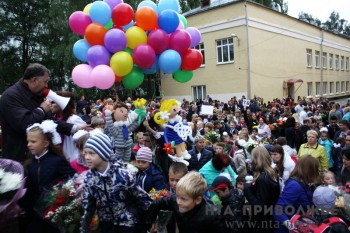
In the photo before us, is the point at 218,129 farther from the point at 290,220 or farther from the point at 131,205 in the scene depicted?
the point at 131,205

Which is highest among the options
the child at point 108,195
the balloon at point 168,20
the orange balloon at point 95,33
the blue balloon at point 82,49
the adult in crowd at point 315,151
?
the balloon at point 168,20

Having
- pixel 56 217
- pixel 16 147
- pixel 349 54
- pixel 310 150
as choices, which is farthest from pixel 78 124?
pixel 349 54

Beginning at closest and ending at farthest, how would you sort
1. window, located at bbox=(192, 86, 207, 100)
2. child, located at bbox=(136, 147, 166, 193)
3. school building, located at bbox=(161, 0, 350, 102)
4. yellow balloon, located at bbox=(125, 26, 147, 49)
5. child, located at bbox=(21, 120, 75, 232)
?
child, located at bbox=(21, 120, 75, 232), child, located at bbox=(136, 147, 166, 193), yellow balloon, located at bbox=(125, 26, 147, 49), school building, located at bbox=(161, 0, 350, 102), window, located at bbox=(192, 86, 207, 100)

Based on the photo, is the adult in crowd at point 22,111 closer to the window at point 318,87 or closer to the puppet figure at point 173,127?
the puppet figure at point 173,127

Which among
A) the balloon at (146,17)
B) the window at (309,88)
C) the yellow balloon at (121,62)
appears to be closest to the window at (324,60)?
the window at (309,88)

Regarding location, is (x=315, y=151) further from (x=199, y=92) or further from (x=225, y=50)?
(x=199, y=92)

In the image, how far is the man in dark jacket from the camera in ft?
17.9

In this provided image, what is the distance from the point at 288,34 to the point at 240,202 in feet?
87.5

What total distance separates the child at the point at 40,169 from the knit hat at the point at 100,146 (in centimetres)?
47

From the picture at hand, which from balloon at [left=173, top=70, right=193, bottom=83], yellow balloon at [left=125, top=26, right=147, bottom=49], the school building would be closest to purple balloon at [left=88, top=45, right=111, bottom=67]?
yellow balloon at [left=125, top=26, right=147, bottom=49]

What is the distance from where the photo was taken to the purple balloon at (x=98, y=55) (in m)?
4.82

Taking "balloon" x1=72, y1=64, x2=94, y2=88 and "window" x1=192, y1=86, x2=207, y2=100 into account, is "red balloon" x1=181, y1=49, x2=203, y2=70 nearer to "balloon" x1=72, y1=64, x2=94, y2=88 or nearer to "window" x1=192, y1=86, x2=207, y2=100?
"balloon" x1=72, y1=64, x2=94, y2=88

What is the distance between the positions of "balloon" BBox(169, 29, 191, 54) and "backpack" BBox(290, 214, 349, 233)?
3.23m

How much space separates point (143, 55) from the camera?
15.7 feet
